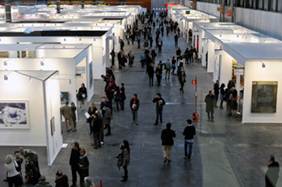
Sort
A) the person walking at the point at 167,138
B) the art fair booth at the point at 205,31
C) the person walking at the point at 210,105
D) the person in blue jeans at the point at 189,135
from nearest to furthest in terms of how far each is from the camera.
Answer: the person walking at the point at 167,138
the person in blue jeans at the point at 189,135
the person walking at the point at 210,105
the art fair booth at the point at 205,31

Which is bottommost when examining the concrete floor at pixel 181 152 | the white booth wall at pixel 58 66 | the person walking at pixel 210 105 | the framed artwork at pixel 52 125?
the concrete floor at pixel 181 152

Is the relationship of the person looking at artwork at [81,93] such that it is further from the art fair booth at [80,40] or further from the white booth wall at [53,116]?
the art fair booth at [80,40]

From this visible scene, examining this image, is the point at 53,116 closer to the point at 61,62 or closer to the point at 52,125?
the point at 52,125

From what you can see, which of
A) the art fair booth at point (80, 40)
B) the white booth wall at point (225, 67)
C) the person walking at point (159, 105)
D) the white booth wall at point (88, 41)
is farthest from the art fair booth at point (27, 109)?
the white booth wall at point (225, 67)

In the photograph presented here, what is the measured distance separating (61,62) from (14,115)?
3715 mm

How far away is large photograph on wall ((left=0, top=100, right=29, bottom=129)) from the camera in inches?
535

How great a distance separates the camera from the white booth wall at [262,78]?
16.5 metres

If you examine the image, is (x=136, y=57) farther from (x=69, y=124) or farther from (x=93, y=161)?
(x=93, y=161)

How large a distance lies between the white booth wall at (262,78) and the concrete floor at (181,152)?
403 millimetres

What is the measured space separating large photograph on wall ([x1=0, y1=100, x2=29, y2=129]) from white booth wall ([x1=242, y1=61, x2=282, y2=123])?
24.6 ft

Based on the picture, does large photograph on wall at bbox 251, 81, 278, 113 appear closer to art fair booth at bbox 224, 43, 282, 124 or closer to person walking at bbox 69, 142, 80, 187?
art fair booth at bbox 224, 43, 282, 124

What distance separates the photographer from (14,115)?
13.7 meters

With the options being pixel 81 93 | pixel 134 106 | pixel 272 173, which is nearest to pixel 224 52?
pixel 134 106

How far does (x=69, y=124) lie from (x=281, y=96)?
7.29m
